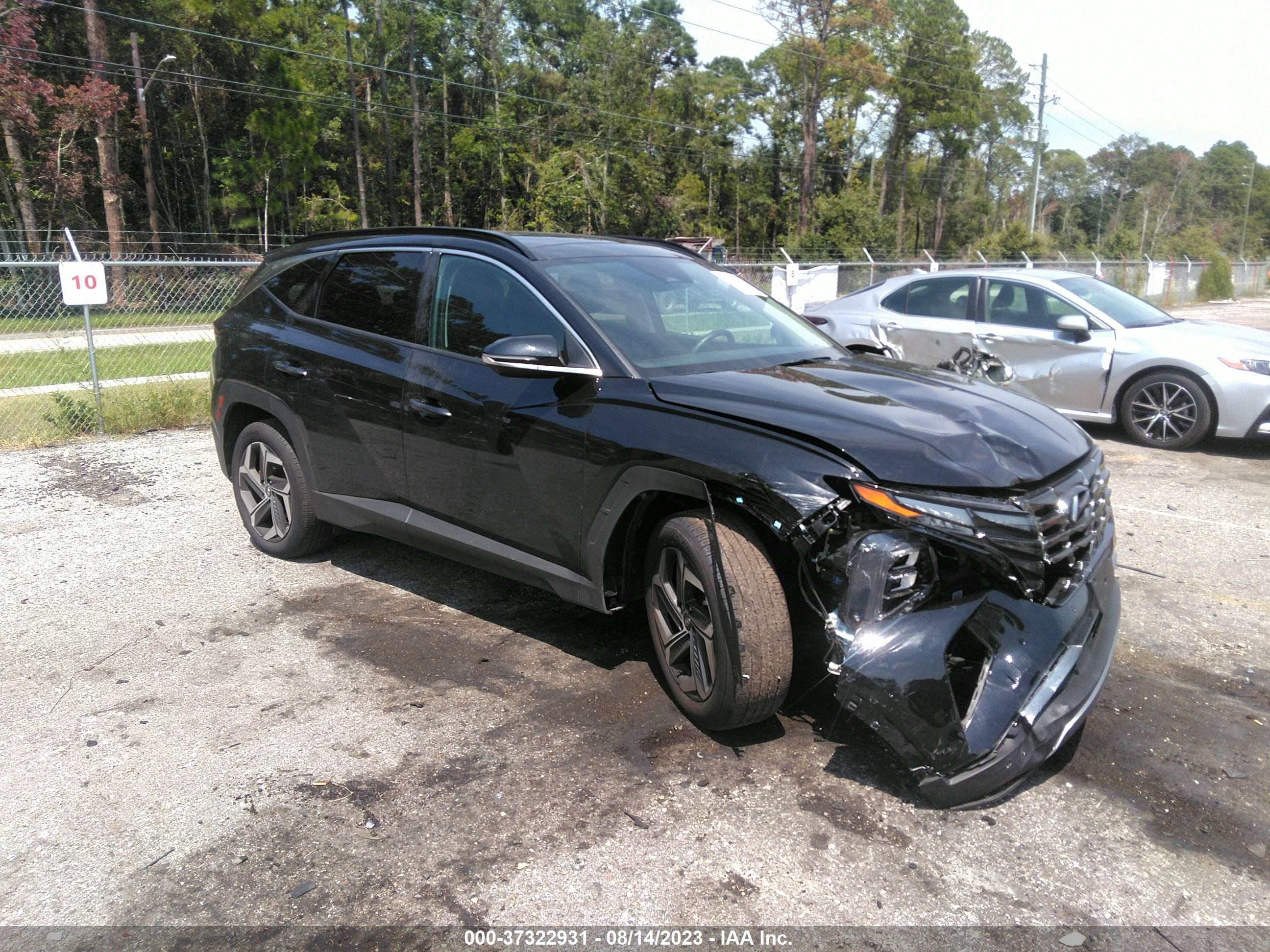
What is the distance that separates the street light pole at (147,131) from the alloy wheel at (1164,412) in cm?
3328

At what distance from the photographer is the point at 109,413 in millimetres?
9617

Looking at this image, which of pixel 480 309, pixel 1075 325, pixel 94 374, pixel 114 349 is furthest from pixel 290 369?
pixel 114 349

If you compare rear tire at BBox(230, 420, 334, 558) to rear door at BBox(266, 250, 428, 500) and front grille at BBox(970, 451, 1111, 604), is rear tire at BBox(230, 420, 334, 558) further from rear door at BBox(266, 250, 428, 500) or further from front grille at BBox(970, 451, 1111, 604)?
front grille at BBox(970, 451, 1111, 604)

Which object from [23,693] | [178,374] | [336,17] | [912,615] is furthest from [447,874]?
[336,17]

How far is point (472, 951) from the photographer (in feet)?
8.11

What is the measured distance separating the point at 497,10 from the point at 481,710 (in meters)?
54.4

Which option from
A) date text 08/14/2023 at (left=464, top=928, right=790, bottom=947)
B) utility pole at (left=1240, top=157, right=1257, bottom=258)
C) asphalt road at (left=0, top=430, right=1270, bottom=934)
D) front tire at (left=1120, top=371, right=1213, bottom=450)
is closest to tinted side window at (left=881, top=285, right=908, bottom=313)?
front tire at (left=1120, top=371, right=1213, bottom=450)

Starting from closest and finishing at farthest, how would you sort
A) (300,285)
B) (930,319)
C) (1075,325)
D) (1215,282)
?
(300,285), (1075,325), (930,319), (1215,282)

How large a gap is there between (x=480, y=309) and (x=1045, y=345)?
6444 mm

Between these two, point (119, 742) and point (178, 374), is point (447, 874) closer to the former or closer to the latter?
point (119, 742)

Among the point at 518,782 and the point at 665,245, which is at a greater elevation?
the point at 665,245

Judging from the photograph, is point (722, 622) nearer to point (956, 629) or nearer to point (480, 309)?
point (956, 629)

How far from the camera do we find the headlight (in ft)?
26.2

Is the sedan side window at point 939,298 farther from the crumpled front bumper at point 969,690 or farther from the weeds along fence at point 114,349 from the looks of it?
the crumpled front bumper at point 969,690
